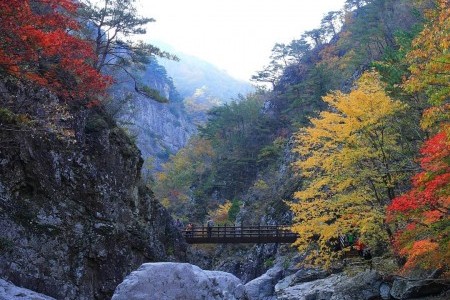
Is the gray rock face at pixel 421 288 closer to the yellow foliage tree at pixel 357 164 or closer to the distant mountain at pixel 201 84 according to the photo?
the yellow foliage tree at pixel 357 164

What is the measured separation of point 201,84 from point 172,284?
15593 cm

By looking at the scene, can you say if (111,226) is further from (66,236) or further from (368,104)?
(368,104)

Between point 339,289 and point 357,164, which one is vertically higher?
point 357,164

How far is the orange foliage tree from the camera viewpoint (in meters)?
8.09

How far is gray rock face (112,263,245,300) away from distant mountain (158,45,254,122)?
103 meters

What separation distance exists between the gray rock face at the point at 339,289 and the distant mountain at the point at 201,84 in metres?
93.2

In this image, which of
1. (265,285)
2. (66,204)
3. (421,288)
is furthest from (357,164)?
(265,285)

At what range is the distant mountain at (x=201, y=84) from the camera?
121m

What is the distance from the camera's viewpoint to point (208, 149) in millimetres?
52688

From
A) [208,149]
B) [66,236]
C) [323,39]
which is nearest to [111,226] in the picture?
[66,236]

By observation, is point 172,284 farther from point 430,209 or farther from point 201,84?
point 201,84

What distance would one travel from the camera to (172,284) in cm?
642

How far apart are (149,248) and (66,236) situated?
166 inches

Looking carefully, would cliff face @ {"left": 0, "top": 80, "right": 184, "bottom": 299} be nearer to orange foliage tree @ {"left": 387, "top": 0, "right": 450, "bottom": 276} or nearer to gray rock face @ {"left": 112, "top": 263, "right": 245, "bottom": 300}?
gray rock face @ {"left": 112, "top": 263, "right": 245, "bottom": 300}
